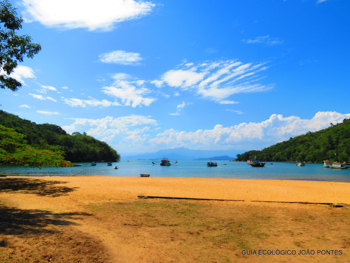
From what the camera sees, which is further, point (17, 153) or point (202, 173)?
point (202, 173)

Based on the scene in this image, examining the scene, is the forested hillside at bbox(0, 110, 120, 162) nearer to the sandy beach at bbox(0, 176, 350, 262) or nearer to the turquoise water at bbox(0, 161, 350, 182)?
the turquoise water at bbox(0, 161, 350, 182)

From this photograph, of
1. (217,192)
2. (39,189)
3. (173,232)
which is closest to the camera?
(173,232)

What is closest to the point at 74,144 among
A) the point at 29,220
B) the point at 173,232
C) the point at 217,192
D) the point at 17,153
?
the point at 17,153

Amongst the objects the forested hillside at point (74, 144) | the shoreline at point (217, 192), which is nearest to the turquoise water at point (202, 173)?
the shoreline at point (217, 192)

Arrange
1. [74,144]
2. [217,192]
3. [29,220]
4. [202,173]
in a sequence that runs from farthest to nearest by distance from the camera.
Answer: [74,144]
[202,173]
[217,192]
[29,220]

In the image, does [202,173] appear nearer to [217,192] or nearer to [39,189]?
[217,192]

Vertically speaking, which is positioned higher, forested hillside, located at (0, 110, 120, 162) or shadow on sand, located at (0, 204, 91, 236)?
forested hillside, located at (0, 110, 120, 162)

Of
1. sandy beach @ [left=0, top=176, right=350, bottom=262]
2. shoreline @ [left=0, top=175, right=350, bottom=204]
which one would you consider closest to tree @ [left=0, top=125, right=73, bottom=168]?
shoreline @ [left=0, top=175, right=350, bottom=204]

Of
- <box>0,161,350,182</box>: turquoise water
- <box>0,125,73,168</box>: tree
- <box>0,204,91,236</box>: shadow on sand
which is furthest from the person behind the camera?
<box>0,161,350,182</box>: turquoise water

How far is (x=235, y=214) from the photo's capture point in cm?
1030

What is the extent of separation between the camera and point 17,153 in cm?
1928

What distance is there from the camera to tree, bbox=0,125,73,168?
18.4m

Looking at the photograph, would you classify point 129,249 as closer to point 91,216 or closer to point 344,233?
point 91,216

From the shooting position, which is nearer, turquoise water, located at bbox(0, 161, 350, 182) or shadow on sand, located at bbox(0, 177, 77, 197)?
shadow on sand, located at bbox(0, 177, 77, 197)
